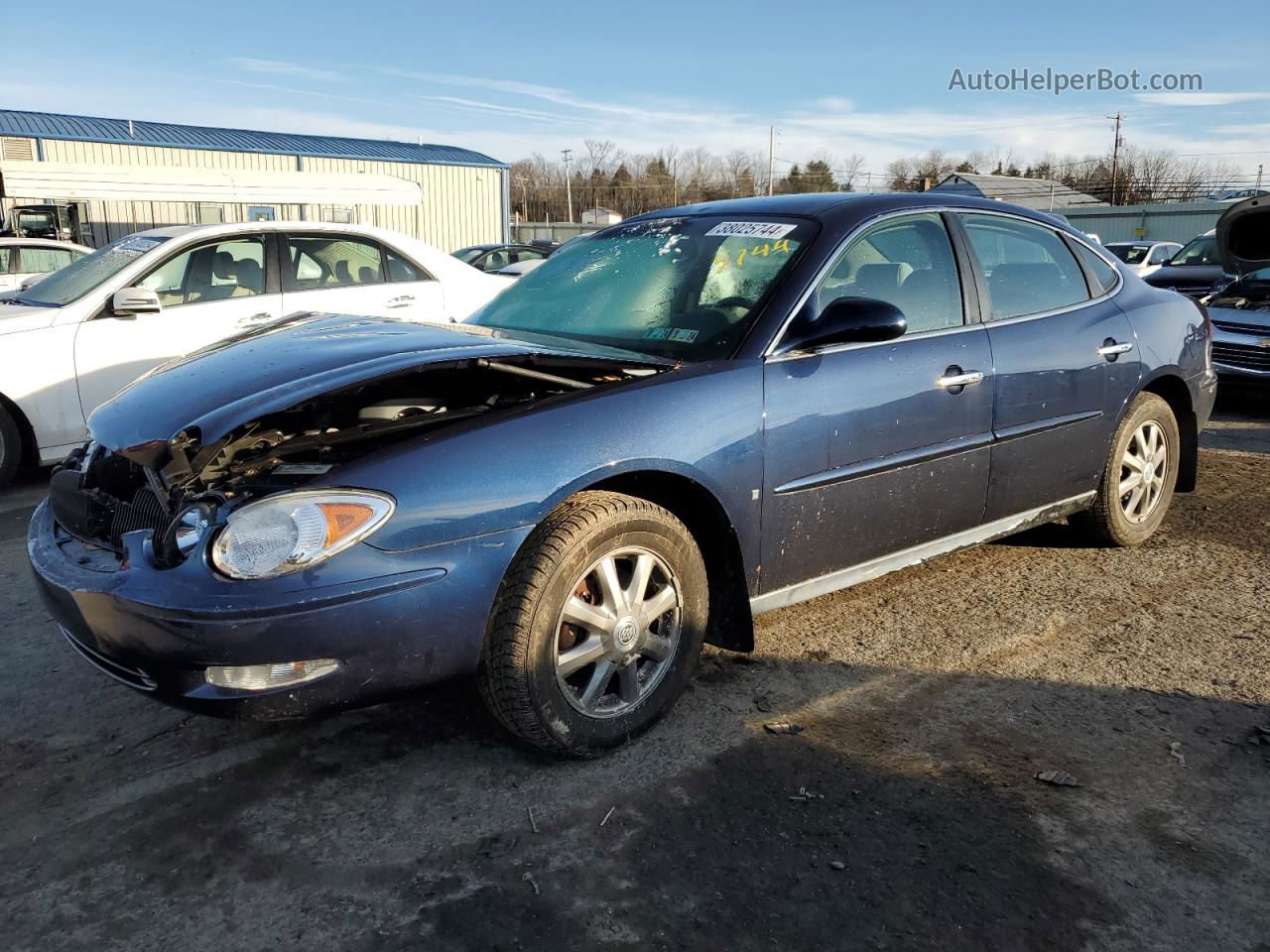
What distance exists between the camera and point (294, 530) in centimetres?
237

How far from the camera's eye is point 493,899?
224 cm

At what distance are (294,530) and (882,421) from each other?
1.93 m

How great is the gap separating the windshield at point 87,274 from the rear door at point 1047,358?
525 cm

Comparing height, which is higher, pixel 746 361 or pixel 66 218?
pixel 66 218

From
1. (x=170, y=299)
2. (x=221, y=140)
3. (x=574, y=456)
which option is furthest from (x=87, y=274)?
(x=221, y=140)

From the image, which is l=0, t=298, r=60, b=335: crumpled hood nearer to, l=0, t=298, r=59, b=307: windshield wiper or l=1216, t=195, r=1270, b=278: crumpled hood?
l=0, t=298, r=59, b=307: windshield wiper

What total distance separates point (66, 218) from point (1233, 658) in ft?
67.5

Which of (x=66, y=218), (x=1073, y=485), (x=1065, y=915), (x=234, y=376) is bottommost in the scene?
(x=1065, y=915)

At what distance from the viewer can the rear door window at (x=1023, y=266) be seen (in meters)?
3.94

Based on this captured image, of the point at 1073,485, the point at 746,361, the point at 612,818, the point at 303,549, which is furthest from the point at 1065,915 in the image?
the point at 1073,485

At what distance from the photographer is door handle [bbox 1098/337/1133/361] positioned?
4209mm

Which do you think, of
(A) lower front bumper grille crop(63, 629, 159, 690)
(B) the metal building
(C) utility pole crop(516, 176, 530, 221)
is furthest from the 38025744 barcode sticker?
(C) utility pole crop(516, 176, 530, 221)

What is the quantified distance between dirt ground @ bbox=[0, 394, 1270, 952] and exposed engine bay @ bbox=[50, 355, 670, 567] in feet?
2.26

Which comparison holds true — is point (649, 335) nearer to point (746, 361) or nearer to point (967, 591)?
point (746, 361)
